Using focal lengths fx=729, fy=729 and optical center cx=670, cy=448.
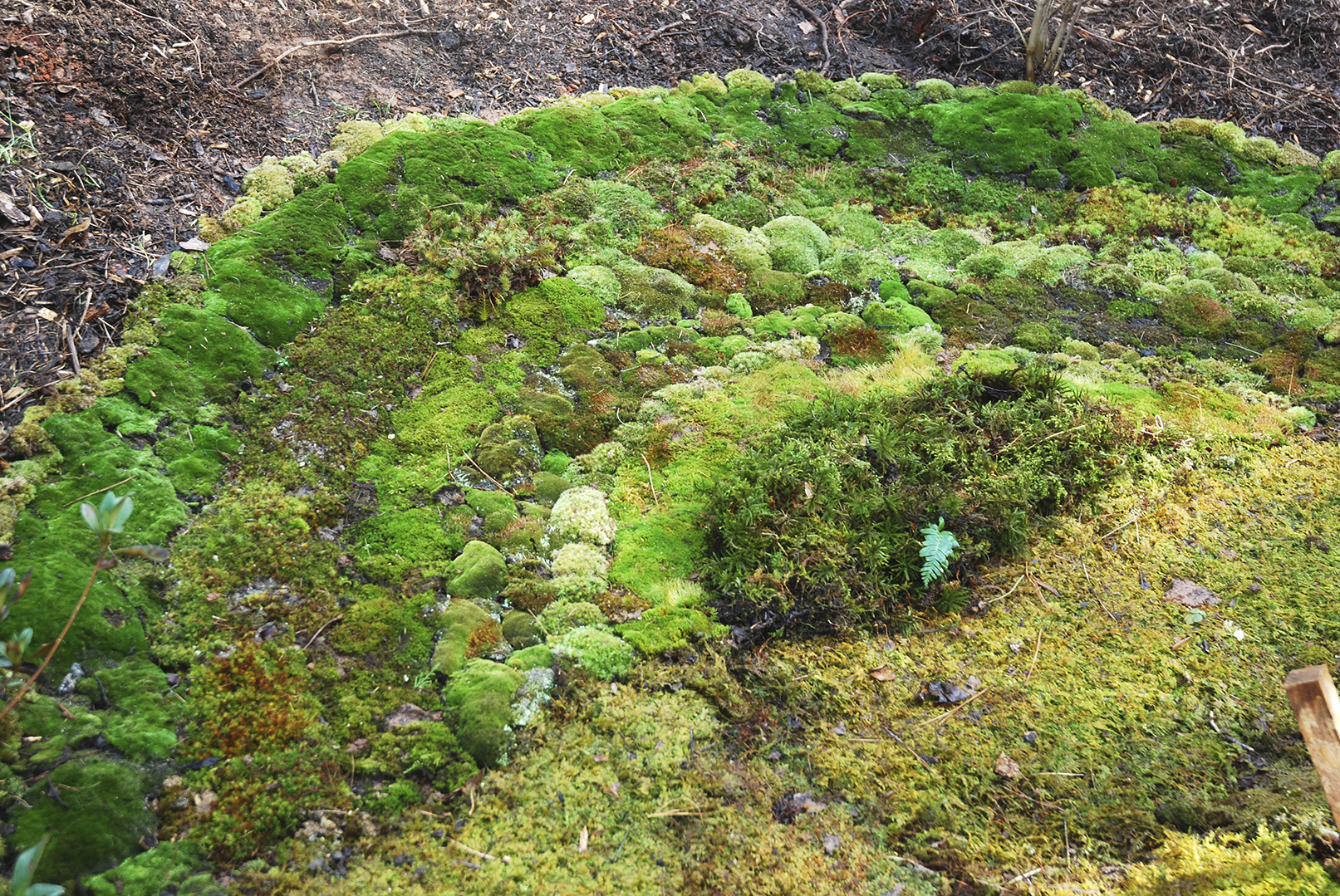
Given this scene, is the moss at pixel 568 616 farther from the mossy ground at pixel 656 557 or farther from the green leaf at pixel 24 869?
the green leaf at pixel 24 869

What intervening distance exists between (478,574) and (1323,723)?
3.52 metres

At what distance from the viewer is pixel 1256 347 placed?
5867 millimetres

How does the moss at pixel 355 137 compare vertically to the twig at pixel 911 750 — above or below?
above

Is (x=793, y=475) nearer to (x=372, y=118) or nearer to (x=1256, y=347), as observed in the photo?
(x=1256, y=347)

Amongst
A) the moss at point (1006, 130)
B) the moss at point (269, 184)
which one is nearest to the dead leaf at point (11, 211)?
the moss at point (269, 184)

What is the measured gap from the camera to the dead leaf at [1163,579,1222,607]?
3.89 m

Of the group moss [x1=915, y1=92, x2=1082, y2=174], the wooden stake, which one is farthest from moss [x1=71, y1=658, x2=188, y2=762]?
moss [x1=915, y1=92, x2=1082, y2=174]

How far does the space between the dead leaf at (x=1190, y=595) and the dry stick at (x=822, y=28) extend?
7.14 m

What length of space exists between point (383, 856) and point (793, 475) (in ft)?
8.64

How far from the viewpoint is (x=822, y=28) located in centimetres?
926

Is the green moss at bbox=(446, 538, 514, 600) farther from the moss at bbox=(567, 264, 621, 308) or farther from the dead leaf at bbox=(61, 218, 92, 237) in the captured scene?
the dead leaf at bbox=(61, 218, 92, 237)

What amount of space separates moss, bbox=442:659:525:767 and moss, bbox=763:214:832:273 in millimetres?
4375

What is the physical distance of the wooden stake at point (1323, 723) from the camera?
7.77ft

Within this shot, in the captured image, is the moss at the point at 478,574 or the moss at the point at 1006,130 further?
the moss at the point at 1006,130
